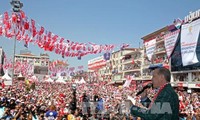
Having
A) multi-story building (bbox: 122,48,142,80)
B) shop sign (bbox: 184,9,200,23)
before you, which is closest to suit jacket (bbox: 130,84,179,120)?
shop sign (bbox: 184,9,200,23)

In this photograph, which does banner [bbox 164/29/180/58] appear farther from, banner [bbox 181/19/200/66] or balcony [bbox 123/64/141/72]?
balcony [bbox 123/64/141/72]

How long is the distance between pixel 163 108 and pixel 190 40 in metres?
28.2

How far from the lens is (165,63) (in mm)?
49188

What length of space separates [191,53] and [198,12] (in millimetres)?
12254

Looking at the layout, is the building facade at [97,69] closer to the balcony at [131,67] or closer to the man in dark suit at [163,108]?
the balcony at [131,67]

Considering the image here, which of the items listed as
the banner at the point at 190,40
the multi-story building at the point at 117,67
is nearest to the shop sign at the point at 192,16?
the banner at the point at 190,40

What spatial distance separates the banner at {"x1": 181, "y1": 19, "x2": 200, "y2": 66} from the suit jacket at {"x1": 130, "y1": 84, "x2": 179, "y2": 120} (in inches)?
1071

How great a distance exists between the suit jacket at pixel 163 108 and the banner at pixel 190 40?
27202 mm

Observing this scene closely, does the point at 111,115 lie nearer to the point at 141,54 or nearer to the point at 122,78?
the point at 141,54

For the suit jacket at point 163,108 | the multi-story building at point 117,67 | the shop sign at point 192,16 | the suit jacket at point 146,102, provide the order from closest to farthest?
the suit jacket at point 163,108 < the suit jacket at point 146,102 < the shop sign at point 192,16 < the multi-story building at point 117,67

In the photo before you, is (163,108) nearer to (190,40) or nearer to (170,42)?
(190,40)

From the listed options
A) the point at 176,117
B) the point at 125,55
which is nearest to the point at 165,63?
the point at 125,55

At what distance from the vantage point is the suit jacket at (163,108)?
2.66 m

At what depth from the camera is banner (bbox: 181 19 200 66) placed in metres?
28.9
